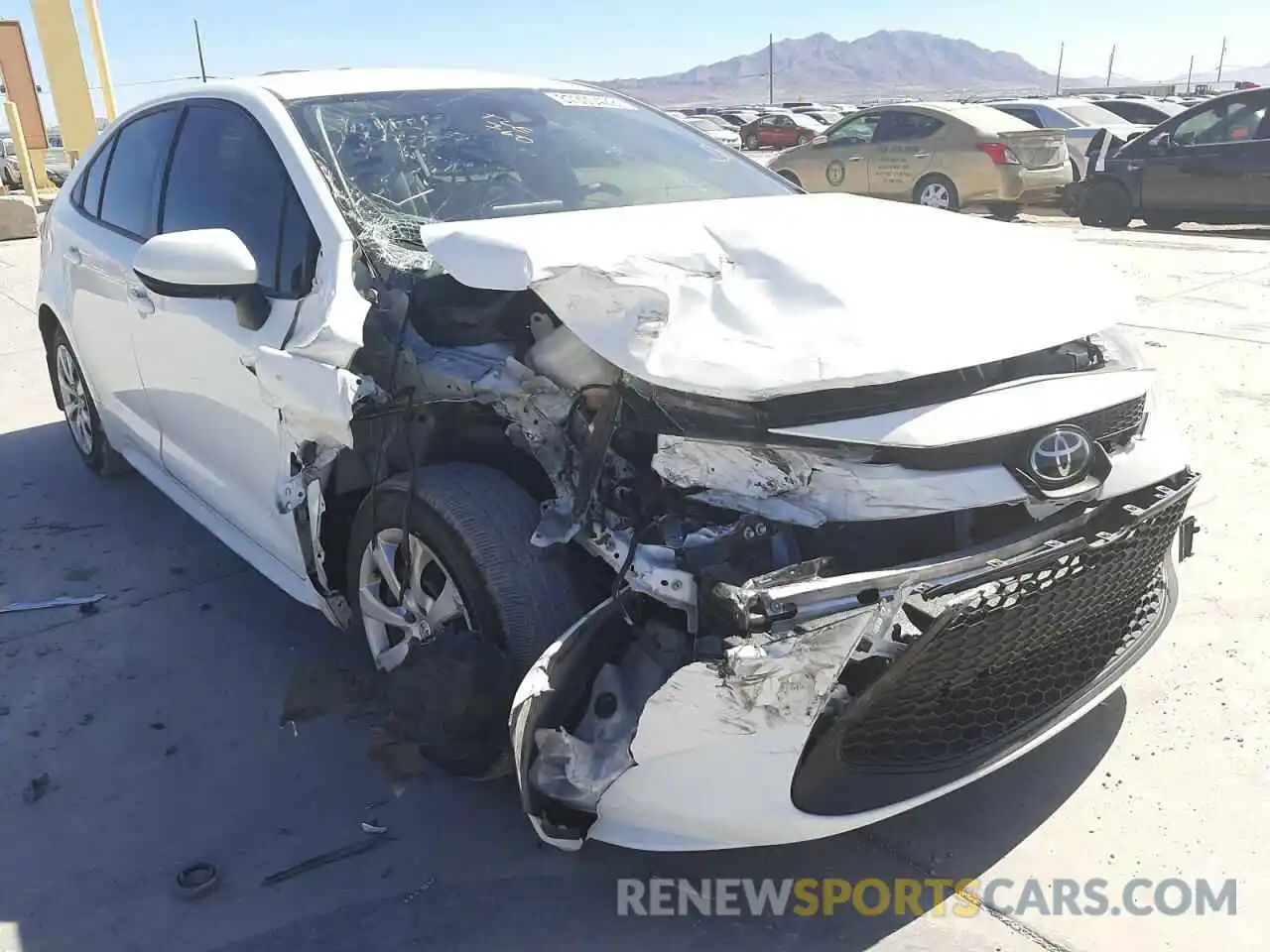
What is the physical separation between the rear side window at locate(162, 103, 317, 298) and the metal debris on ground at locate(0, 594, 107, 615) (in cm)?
138

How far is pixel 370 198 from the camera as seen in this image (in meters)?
3.04

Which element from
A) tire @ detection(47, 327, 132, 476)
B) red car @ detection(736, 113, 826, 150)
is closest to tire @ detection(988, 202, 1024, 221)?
tire @ detection(47, 327, 132, 476)

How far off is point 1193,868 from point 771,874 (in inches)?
37.9

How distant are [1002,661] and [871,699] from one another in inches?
14.1

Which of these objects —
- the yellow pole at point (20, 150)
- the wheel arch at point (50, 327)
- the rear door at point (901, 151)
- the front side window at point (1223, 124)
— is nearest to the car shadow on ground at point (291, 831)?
the wheel arch at point (50, 327)

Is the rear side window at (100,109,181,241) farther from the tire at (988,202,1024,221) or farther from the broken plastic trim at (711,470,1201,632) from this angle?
the tire at (988,202,1024,221)

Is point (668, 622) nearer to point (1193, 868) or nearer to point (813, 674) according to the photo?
point (813, 674)

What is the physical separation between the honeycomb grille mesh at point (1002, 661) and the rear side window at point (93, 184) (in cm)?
377

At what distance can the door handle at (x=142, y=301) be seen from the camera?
357cm

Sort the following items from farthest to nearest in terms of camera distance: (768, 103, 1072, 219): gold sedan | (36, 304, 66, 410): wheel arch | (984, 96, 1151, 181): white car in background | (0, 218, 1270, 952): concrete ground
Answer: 1. (984, 96, 1151, 181): white car in background
2. (768, 103, 1072, 219): gold sedan
3. (36, 304, 66, 410): wheel arch
4. (0, 218, 1270, 952): concrete ground

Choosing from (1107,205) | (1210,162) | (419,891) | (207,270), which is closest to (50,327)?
(207,270)

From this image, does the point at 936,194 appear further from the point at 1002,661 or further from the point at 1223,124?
the point at 1002,661

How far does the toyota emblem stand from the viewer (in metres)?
2.18

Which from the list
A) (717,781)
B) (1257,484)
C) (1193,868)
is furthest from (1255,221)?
(717,781)
